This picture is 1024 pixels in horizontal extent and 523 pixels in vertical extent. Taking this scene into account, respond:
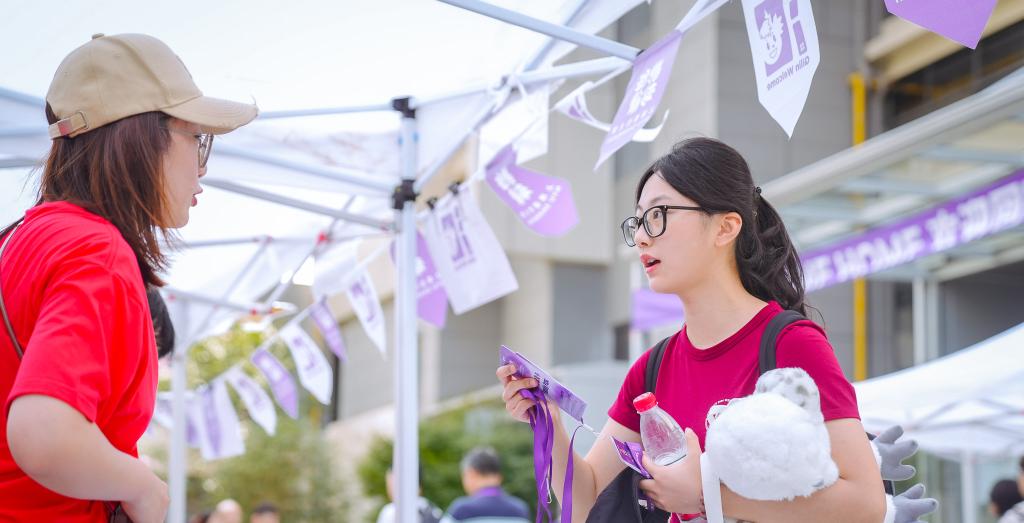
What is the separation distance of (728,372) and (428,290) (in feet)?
10.4

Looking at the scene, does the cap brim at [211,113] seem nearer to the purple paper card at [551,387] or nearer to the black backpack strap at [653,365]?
the purple paper card at [551,387]

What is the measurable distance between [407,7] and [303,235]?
268 centimetres

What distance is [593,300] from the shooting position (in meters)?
21.4

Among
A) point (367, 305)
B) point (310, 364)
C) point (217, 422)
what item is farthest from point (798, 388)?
point (217, 422)

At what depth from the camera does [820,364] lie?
2.00 meters

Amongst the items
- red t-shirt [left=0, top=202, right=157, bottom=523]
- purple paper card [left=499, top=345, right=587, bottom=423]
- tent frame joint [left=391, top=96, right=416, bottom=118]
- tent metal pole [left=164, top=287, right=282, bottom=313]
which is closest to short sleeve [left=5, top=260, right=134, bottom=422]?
red t-shirt [left=0, top=202, right=157, bottom=523]

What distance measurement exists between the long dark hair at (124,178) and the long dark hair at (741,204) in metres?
1.07

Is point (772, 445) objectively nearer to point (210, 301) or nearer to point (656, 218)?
point (656, 218)

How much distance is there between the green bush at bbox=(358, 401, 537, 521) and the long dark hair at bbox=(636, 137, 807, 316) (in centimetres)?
1559

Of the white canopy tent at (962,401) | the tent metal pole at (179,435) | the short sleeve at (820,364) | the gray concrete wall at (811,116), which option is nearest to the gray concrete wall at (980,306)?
the gray concrete wall at (811,116)

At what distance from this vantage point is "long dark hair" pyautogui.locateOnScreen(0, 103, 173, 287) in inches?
71.0

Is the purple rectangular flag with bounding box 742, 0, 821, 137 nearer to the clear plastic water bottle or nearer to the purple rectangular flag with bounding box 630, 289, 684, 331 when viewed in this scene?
the clear plastic water bottle

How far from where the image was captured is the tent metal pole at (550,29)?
3.55m

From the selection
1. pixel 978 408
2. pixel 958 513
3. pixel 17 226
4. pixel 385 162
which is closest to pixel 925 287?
pixel 958 513
